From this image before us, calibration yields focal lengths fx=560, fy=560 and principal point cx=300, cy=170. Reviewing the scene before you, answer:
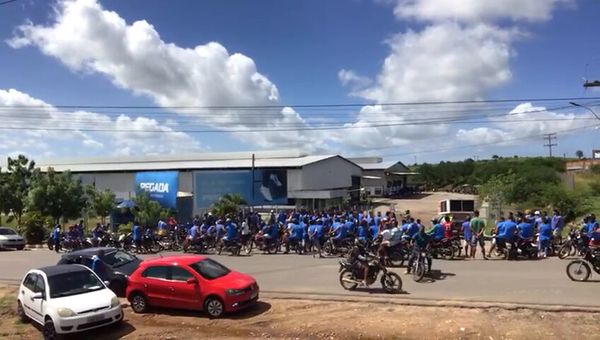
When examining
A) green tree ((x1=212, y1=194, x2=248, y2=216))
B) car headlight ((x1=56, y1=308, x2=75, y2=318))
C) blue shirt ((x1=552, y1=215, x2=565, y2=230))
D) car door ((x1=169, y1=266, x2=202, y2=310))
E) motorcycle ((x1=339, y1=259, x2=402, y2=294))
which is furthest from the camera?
green tree ((x1=212, y1=194, x2=248, y2=216))

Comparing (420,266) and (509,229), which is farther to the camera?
(509,229)

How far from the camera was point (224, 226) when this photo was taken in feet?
86.2

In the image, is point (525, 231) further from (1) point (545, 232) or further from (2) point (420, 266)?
(2) point (420, 266)

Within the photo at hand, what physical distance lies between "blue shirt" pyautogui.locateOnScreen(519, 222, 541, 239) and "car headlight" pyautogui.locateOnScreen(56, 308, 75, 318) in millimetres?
14536

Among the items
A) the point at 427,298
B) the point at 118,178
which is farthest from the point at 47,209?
the point at 427,298

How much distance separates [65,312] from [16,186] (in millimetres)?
34906

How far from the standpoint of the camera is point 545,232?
19.3 metres

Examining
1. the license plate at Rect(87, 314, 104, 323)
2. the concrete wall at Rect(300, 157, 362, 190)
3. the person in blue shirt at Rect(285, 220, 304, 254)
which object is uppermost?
the concrete wall at Rect(300, 157, 362, 190)

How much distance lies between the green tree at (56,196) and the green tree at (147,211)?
13.9 ft

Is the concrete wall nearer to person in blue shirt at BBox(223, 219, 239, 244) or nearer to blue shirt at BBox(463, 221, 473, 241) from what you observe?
person in blue shirt at BBox(223, 219, 239, 244)

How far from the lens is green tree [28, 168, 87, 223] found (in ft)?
132

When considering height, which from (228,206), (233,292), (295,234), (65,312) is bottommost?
(65,312)

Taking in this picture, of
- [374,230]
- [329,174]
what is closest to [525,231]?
[374,230]

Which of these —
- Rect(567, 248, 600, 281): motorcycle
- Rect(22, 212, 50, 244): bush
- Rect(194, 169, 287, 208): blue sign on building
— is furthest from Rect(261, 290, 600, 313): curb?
Rect(194, 169, 287, 208): blue sign on building
